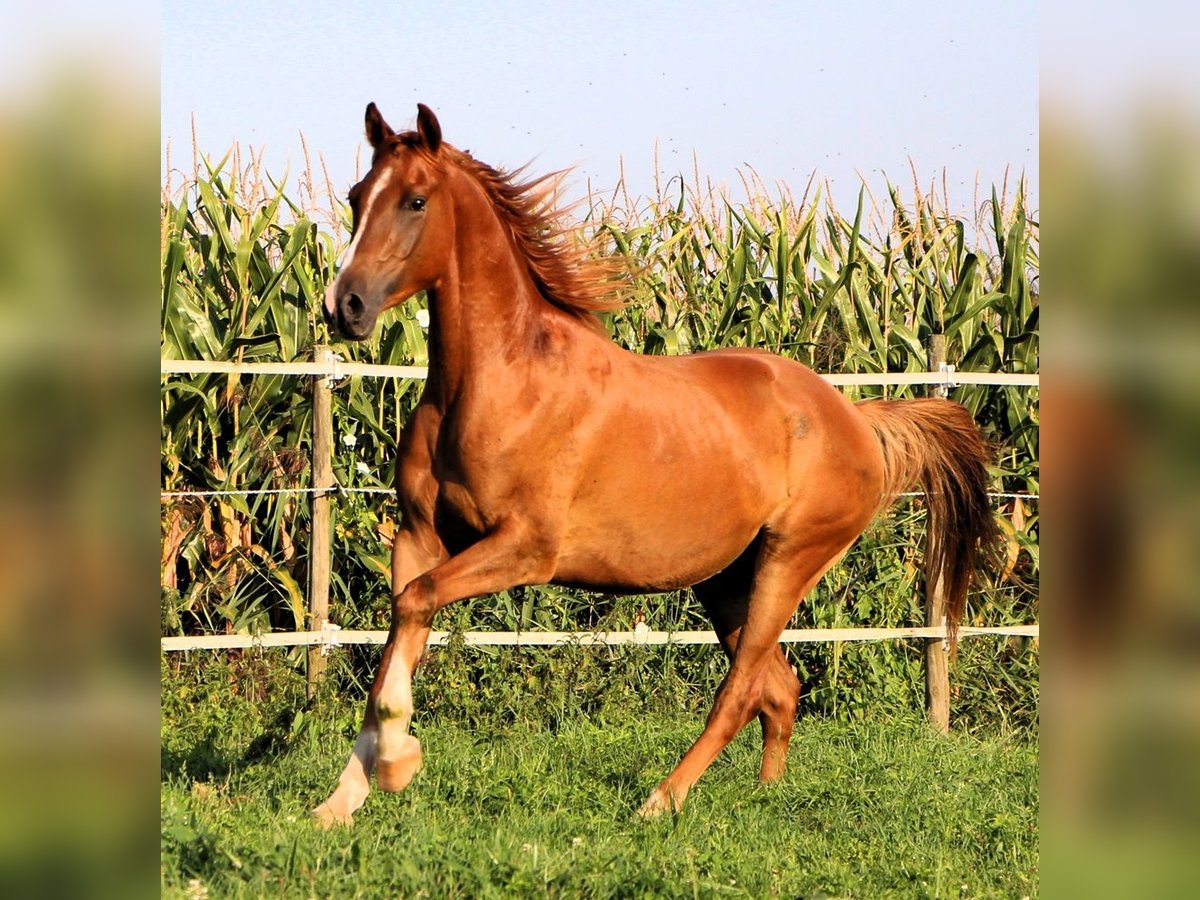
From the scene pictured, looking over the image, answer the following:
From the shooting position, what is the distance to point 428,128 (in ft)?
15.5

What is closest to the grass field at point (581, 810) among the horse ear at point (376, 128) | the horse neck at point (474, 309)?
the horse neck at point (474, 309)

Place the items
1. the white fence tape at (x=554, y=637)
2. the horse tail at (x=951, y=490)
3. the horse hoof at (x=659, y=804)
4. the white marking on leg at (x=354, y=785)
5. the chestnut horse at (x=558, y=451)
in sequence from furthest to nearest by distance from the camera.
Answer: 1. the white fence tape at (x=554, y=637)
2. the horse tail at (x=951, y=490)
3. the horse hoof at (x=659, y=804)
4. the chestnut horse at (x=558, y=451)
5. the white marking on leg at (x=354, y=785)

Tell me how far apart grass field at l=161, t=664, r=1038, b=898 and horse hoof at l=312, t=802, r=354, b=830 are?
6cm

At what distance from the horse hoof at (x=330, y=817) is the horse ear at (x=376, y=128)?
7.65 feet

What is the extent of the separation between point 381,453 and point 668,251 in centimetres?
260

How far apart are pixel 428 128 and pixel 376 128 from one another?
19 centimetres

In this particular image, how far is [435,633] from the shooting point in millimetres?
7512

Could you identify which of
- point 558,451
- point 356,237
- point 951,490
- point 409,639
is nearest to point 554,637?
point 951,490

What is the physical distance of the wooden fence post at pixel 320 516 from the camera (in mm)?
7262

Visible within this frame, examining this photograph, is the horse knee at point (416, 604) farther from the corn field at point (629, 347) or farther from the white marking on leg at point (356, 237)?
the corn field at point (629, 347)

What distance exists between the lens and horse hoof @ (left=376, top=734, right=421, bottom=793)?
14.9 feet

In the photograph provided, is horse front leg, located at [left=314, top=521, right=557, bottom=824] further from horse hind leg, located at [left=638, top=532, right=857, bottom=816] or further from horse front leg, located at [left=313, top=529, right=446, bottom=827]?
horse hind leg, located at [left=638, top=532, right=857, bottom=816]

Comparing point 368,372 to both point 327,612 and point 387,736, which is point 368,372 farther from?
point 387,736
